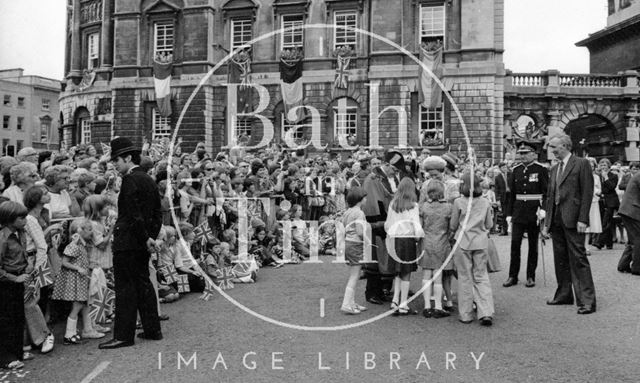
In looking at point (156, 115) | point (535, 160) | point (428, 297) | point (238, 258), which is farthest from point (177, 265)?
point (156, 115)

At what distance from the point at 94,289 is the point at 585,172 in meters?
7.33

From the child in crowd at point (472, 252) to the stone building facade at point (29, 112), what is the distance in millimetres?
71867

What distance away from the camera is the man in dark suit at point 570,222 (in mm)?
8445

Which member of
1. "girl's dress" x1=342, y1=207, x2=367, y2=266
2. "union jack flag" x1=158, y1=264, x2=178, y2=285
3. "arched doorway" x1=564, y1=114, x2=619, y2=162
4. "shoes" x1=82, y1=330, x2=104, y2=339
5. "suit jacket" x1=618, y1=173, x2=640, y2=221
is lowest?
"shoes" x1=82, y1=330, x2=104, y2=339

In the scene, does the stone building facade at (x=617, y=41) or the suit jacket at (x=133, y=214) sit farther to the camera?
the stone building facade at (x=617, y=41)

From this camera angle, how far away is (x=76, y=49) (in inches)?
1484

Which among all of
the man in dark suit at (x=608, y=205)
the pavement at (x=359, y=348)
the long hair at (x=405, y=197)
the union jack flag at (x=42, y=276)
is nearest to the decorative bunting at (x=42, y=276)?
the union jack flag at (x=42, y=276)

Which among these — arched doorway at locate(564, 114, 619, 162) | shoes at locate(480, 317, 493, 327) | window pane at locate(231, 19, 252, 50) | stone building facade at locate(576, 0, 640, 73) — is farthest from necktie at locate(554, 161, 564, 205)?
stone building facade at locate(576, 0, 640, 73)

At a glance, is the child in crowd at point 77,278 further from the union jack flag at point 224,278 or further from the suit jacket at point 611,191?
the suit jacket at point 611,191

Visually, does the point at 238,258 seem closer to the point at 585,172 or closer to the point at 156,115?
the point at 585,172

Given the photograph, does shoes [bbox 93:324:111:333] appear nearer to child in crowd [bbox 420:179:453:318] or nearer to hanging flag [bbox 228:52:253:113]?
child in crowd [bbox 420:179:453:318]

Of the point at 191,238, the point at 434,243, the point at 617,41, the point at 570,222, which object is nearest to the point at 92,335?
the point at 191,238

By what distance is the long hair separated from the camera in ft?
26.7

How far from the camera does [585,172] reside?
28.7 feet
